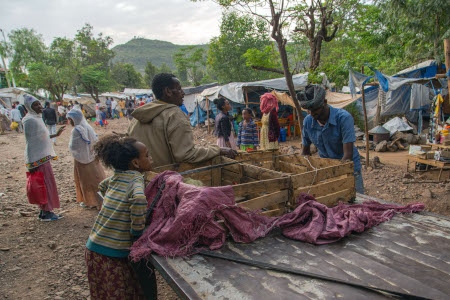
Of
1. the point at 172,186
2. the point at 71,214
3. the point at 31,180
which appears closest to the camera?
the point at 172,186

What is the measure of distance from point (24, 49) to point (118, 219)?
136 feet

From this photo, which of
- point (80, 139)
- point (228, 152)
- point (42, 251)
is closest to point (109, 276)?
point (228, 152)

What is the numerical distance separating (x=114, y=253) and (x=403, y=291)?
5.52 ft

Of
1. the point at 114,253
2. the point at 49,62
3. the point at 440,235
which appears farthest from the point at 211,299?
the point at 49,62

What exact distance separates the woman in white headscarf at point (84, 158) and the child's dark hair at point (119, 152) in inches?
117

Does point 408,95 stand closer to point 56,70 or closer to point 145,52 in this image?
point 56,70

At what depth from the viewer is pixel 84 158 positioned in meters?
5.08

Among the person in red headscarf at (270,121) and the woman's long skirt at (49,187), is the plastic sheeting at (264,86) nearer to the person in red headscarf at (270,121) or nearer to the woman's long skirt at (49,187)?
the person in red headscarf at (270,121)

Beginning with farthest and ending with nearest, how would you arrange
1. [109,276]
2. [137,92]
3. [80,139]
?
[137,92], [80,139], [109,276]

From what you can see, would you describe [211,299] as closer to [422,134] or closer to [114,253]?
[114,253]

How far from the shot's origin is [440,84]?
30.3ft

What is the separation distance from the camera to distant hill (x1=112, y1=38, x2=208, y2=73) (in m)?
127

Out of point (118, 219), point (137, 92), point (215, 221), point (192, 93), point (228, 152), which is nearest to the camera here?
point (215, 221)

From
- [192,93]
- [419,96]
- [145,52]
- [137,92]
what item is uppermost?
[145,52]
